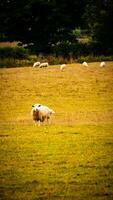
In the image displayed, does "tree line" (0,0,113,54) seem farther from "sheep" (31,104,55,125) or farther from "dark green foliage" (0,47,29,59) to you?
"sheep" (31,104,55,125)

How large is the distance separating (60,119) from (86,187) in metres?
12.9

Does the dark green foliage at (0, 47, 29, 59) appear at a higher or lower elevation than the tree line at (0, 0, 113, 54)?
lower

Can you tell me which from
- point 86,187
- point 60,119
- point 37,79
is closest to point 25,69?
point 37,79

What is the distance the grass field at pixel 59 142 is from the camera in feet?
38.3

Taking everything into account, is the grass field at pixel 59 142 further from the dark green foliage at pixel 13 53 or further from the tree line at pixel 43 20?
the tree line at pixel 43 20

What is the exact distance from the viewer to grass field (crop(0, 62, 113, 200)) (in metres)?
11.7

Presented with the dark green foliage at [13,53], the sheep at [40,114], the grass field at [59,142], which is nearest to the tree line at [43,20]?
the dark green foliage at [13,53]

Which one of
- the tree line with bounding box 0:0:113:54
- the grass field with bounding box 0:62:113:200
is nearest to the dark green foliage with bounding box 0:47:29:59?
the tree line with bounding box 0:0:113:54

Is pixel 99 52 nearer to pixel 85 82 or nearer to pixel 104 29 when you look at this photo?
pixel 104 29

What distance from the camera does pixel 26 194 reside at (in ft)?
36.8

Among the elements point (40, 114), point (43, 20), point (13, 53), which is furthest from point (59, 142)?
point (43, 20)

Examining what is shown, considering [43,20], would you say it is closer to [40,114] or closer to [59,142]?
[40,114]

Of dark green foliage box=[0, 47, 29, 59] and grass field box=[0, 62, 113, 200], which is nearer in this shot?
grass field box=[0, 62, 113, 200]

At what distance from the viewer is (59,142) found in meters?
17.2
